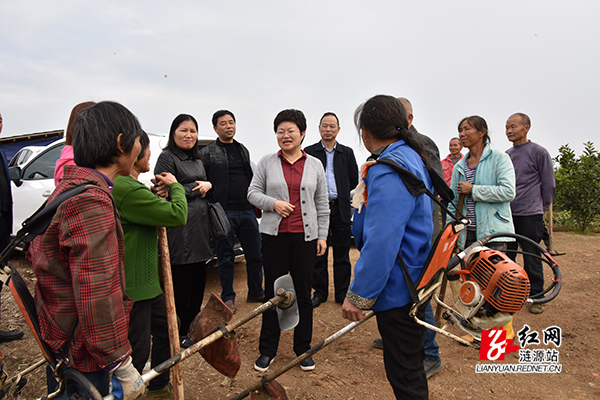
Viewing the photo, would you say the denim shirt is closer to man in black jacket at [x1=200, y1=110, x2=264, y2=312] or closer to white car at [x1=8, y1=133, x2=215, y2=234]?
man in black jacket at [x1=200, y1=110, x2=264, y2=312]

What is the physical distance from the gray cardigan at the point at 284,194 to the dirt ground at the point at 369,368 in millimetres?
1080

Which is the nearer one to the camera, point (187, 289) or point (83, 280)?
point (83, 280)

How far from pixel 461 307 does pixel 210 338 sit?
135 cm

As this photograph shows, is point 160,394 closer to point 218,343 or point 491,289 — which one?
point 218,343

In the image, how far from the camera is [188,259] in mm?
3076

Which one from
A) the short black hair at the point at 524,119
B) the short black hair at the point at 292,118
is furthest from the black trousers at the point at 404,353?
the short black hair at the point at 524,119

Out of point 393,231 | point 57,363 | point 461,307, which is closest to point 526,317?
point 461,307

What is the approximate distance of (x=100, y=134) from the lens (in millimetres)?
1516

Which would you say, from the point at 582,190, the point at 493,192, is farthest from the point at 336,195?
the point at 582,190

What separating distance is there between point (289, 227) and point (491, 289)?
5.09 feet

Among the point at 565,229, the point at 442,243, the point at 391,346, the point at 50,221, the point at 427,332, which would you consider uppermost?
the point at 50,221

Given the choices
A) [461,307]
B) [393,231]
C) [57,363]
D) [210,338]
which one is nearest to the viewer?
[57,363]

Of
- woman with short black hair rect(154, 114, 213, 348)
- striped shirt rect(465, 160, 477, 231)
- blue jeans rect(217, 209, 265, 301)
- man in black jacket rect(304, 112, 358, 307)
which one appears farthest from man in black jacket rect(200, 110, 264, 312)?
striped shirt rect(465, 160, 477, 231)

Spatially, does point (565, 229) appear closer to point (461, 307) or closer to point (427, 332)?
point (427, 332)
